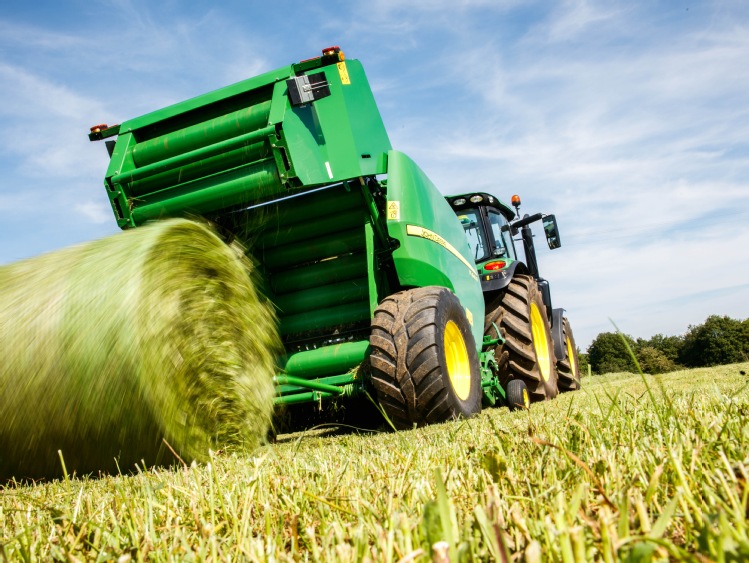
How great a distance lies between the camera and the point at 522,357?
6520 mm

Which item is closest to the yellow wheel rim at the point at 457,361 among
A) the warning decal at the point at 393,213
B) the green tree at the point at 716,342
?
the warning decal at the point at 393,213

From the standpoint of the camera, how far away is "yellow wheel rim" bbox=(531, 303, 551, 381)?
753 centimetres

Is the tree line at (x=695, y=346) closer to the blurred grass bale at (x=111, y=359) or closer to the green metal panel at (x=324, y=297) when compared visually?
the green metal panel at (x=324, y=297)

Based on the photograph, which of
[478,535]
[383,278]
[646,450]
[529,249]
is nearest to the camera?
[478,535]

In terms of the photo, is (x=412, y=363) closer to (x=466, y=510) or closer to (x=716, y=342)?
(x=466, y=510)

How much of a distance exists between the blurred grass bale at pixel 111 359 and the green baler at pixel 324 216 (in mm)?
1085

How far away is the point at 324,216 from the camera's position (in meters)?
4.88

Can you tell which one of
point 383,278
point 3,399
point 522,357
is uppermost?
point 383,278

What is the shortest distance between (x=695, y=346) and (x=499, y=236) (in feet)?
121

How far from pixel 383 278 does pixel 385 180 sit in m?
0.78

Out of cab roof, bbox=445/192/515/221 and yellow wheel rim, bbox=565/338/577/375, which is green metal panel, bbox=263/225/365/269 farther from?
yellow wheel rim, bbox=565/338/577/375

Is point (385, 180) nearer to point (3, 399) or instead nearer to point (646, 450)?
point (3, 399)

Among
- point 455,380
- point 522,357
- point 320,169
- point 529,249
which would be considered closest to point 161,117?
point 320,169

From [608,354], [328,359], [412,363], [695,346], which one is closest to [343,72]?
[328,359]
